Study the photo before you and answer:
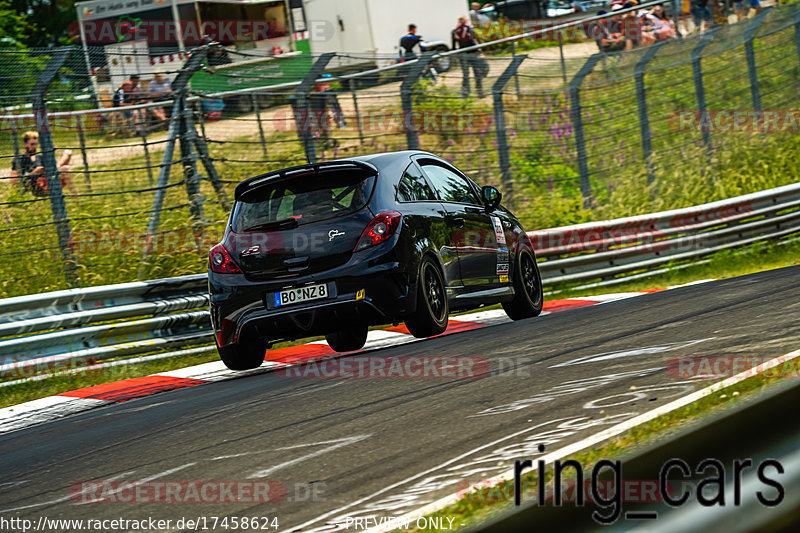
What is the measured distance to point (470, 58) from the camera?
15.3 meters

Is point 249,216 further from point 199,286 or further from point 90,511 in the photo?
point 90,511

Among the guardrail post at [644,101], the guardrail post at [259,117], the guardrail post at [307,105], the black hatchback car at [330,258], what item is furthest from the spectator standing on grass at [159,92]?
the guardrail post at [644,101]

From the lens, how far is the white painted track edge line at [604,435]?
3.23m

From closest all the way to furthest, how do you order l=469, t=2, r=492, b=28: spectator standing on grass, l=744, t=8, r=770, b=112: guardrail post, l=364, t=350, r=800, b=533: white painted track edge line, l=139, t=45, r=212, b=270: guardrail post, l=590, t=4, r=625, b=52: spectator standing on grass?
1. l=364, t=350, r=800, b=533: white painted track edge line
2. l=139, t=45, r=212, b=270: guardrail post
3. l=744, t=8, r=770, b=112: guardrail post
4. l=590, t=4, r=625, b=52: spectator standing on grass
5. l=469, t=2, r=492, b=28: spectator standing on grass

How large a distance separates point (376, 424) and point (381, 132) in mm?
10130

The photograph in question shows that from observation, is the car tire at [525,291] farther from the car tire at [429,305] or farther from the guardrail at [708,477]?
the guardrail at [708,477]

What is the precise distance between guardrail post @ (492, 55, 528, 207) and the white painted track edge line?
33.7ft

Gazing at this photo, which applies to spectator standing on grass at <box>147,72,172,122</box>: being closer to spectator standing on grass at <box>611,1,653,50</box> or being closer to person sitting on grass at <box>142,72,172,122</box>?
person sitting on grass at <box>142,72,172,122</box>

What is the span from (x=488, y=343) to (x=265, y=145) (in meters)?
6.87

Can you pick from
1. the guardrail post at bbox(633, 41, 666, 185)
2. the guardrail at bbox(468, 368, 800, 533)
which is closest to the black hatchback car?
the guardrail at bbox(468, 368, 800, 533)

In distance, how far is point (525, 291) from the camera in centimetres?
994

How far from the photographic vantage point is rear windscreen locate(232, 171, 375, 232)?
773 centimetres

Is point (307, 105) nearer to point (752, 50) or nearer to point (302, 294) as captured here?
point (302, 294)

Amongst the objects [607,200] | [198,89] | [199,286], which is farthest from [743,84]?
[199,286]
